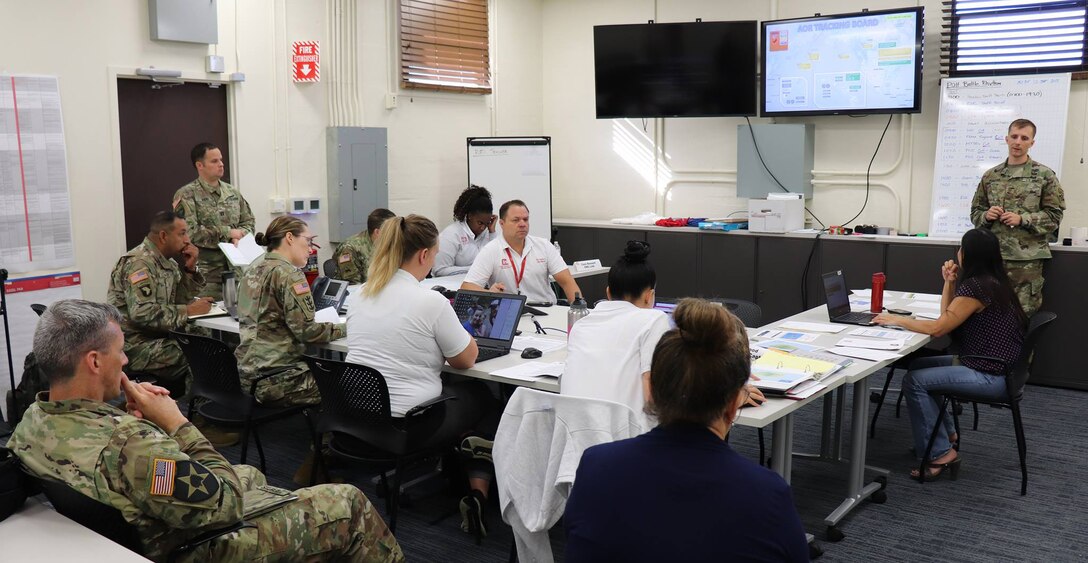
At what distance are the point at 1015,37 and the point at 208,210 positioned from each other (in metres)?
5.50

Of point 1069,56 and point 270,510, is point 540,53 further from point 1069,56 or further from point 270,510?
point 270,510

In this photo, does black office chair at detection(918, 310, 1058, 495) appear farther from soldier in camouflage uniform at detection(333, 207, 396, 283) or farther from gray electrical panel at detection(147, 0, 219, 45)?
gray electrical panel at detection(147, 0, 219, 45)

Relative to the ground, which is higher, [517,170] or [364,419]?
[517,170]

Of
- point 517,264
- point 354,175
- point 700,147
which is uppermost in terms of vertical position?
point 700,147

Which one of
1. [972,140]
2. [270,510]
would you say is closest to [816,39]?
[972,140]

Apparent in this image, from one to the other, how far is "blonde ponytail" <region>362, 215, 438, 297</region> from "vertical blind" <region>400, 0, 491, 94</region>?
420 centimetres

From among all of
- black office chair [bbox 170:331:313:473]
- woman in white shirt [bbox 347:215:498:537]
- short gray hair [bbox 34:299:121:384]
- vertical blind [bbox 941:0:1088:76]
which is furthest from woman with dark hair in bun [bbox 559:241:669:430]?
vertical blind [bbox 941:0:1088:76]

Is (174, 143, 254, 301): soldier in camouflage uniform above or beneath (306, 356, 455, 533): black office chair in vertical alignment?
above

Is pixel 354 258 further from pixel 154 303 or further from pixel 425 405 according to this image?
pixel 425 405

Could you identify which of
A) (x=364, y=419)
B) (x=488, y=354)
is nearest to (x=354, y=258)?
(x=488, y=354)

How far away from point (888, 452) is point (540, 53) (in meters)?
5.57

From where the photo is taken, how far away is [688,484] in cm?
164

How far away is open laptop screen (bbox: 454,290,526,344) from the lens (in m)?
3.95

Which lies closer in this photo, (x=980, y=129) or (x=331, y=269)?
(x=331, y=269)
